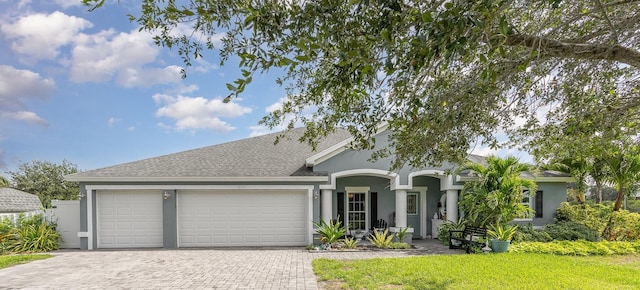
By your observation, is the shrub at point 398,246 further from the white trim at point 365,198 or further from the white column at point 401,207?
the white trim at point 365,198

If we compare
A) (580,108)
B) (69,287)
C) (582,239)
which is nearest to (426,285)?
(580,108)

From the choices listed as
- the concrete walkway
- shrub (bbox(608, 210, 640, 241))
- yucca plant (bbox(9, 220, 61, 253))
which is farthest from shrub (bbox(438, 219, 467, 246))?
yucca plant (bbox(9, 220, 61, 253))

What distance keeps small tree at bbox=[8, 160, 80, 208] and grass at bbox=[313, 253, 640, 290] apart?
3838 cm

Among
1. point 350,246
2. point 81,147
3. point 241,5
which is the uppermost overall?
point 241,5

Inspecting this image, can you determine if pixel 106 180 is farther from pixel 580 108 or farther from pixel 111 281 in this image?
pixel 580 108

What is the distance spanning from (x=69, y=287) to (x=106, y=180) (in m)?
5.89

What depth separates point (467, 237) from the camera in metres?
12.8

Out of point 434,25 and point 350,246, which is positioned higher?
point 434,25

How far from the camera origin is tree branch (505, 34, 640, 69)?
464 centimetres

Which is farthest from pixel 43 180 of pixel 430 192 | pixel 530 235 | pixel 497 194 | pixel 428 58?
pixel 428 58

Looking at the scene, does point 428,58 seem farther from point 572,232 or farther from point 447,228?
point 572,232

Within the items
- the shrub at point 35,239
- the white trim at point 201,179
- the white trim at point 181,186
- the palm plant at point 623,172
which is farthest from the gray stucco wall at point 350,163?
the shrub at point 35,239

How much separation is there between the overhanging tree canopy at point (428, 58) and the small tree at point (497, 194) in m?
4.86

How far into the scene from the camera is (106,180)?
42.4 feet
